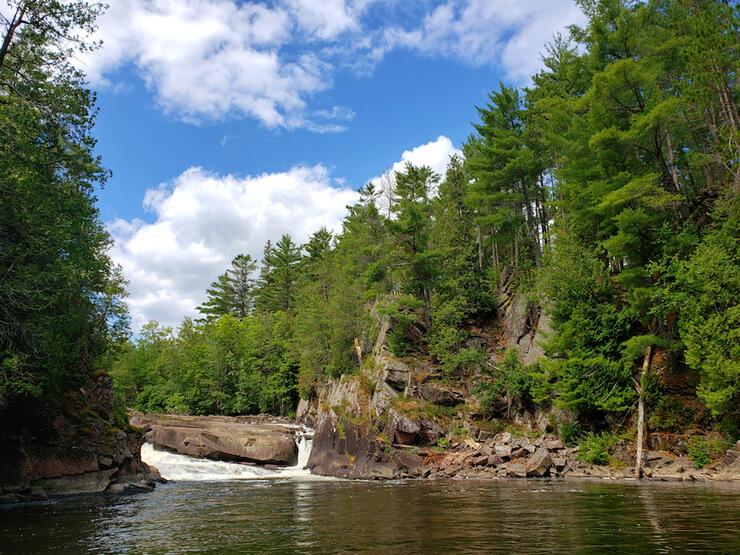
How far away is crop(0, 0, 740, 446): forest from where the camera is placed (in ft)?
47.1

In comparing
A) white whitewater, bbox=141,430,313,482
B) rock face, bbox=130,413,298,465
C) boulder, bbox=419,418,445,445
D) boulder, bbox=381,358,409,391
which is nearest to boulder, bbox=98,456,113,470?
white whitewater, bbox=141,430,313,482

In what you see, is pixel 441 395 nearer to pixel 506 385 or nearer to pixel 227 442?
pixel 506 385

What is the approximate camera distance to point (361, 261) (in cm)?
4347

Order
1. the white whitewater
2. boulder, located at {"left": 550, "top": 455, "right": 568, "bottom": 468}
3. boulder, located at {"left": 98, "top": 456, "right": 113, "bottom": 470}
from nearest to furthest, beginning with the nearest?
boulder, located at {"left": 98, "top": 456, "right": 113, "bottom": 470}, boulder, located at {"left": 550, "top": 455, "right": 568, "bottom": 468}, the white whitewater

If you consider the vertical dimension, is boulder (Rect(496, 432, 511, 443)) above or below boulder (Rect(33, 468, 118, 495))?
above

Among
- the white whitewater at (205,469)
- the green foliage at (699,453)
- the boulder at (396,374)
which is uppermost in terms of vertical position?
the boulder at (396,374)

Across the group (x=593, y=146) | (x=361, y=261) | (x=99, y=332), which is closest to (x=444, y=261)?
(x=361, y=261)

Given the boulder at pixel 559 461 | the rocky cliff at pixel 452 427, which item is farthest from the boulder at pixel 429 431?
the boulder at pixel 559 461

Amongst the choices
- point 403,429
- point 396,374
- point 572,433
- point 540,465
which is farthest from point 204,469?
point 572,433

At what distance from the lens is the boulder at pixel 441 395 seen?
2894 cm

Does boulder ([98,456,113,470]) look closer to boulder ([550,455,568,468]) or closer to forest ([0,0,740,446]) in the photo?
forest ([0,0,740,446])

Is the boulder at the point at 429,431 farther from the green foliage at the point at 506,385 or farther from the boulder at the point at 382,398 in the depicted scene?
the green foliage at the point at 506,385

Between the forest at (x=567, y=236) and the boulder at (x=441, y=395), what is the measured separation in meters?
1.42

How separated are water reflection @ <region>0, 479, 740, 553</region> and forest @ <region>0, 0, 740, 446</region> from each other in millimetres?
4822
